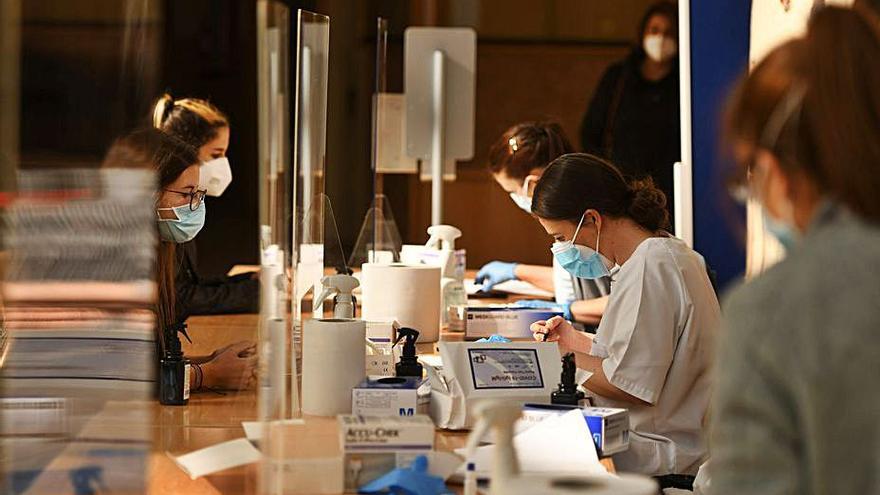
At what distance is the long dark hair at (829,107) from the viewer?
1051mm

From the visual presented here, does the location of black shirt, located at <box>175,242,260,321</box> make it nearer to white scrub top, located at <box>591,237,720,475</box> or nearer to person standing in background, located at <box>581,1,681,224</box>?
white scrub top, located at <box>591,237,720,475</box>

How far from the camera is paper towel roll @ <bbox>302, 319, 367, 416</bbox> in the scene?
76.2 inches

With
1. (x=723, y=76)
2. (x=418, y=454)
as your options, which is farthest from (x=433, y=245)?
(x=418, y=454)

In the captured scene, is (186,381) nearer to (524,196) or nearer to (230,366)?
(230,366)

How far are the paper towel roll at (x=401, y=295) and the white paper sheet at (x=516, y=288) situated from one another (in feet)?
3.80

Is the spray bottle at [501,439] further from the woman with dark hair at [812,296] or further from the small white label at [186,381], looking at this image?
the small white label at [186,381]

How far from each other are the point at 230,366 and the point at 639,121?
339 centimetres

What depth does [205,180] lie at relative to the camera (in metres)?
3.89

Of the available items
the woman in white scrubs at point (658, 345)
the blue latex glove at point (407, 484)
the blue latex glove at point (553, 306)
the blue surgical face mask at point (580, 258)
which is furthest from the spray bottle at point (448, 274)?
the blue latex glove at point (407, 484)

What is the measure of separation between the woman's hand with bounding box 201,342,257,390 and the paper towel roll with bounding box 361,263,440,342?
Answer: 679mm

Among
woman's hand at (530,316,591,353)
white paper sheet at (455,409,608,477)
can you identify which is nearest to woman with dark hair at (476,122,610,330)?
woman's hand at (530,316,591,353)

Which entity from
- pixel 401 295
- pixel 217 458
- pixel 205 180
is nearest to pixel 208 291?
pixel 205 180

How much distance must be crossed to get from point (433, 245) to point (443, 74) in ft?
2.76

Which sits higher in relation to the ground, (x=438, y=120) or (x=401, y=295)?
(x=438, y=120)
